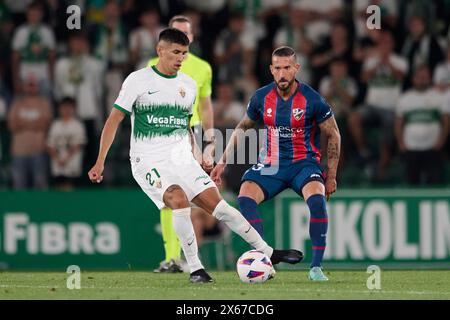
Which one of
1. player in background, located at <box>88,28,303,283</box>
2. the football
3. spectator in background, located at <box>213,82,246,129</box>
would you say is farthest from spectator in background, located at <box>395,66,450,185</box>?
the football

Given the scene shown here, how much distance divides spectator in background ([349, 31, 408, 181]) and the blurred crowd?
14 mm

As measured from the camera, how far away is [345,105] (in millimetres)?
16016

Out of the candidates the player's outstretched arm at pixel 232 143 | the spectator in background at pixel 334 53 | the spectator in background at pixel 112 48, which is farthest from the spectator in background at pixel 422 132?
the player's outstretched arm at pixel 232 143

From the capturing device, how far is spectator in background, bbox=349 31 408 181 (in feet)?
52.6

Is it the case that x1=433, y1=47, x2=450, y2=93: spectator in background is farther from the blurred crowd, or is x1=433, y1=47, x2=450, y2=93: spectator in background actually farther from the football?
the football

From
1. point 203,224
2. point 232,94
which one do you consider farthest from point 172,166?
point 232,94

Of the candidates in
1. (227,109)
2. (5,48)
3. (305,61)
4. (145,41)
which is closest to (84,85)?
(145,41)

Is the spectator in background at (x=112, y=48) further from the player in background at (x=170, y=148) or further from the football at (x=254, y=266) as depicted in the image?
the football at (x=254, y=266)

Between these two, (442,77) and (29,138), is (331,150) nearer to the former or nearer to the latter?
(442,77)

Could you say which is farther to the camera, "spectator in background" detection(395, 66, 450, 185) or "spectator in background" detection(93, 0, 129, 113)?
"spectator in background" detection(93, 0, 129, 113)

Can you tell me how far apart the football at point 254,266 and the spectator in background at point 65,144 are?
19.7 ft

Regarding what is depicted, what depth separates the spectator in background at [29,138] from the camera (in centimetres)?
1580

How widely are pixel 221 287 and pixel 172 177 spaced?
104 centimetres

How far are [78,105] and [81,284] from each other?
6.09m
